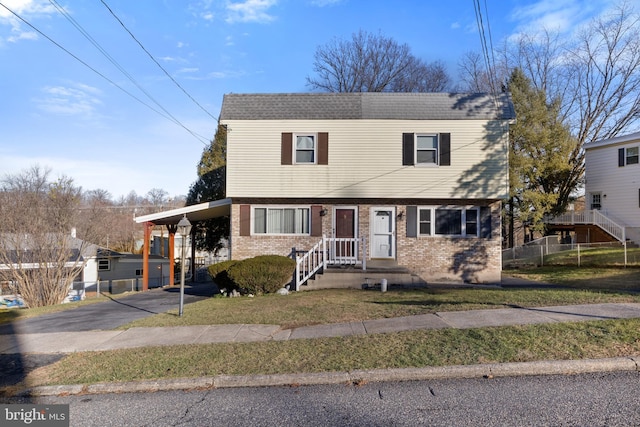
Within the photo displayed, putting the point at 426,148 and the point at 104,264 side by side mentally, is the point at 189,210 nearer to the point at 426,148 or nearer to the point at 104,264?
the point at 426,148

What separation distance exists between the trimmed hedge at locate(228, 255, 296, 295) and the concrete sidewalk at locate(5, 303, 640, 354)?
416cm

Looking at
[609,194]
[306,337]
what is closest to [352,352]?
[306,337]

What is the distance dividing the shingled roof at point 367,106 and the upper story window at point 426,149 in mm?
686

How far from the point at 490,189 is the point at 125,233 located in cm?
5129

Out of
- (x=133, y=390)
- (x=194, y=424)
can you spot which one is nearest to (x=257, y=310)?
(x=133, y=390)

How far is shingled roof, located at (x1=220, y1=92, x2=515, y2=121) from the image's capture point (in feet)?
50.1

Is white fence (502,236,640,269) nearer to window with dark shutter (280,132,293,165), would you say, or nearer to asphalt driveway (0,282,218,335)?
window with dark shutter (280,132,293,165)

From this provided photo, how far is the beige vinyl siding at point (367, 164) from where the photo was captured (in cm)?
1507

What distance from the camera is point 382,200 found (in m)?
15.3

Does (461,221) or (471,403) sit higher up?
(461,221)

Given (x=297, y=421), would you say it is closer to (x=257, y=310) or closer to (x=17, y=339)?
(x=257, y=310)

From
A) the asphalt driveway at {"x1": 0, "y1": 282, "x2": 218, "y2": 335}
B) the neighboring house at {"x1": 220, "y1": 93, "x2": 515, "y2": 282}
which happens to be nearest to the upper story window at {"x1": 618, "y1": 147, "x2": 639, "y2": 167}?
the neighboring house at {"x1": 220, "y1": 93, "x2": 515, "y2": 282}

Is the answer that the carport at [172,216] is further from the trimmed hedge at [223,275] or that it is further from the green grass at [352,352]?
the green grass at [352,352]

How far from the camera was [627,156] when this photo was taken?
2544 cm
